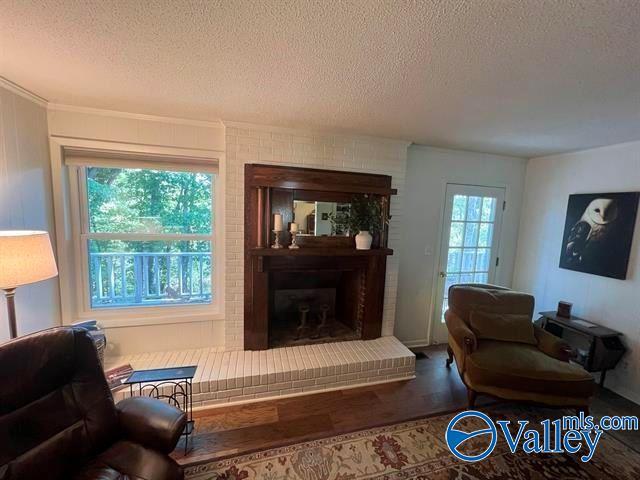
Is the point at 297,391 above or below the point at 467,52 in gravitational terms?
below

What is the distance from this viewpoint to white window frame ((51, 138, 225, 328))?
216 centimetres

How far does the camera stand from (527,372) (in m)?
2.00

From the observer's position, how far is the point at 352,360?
2506mm

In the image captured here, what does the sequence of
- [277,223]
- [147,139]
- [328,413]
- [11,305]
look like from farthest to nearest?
[277,223], [147,139], [328,413], [11,305]

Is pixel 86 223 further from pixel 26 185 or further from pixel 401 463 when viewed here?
pixel 401 463

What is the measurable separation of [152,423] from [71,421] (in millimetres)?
371

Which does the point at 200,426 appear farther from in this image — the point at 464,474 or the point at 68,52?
the point at 68,52

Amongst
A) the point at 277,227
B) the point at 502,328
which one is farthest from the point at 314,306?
the point at 502,328

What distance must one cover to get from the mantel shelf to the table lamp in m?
1.29

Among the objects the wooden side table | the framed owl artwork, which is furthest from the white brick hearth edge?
the framed owl artwork

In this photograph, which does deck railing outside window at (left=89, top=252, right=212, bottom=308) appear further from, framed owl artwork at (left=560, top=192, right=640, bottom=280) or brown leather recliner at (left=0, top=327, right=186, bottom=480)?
framed owl artwork at (left=560, top=192, right=640, bottom=280)

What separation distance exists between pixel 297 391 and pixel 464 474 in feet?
4.24

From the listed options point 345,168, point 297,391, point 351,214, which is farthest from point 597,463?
point 345,168

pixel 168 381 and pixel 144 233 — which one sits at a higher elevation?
pixel 144 233
